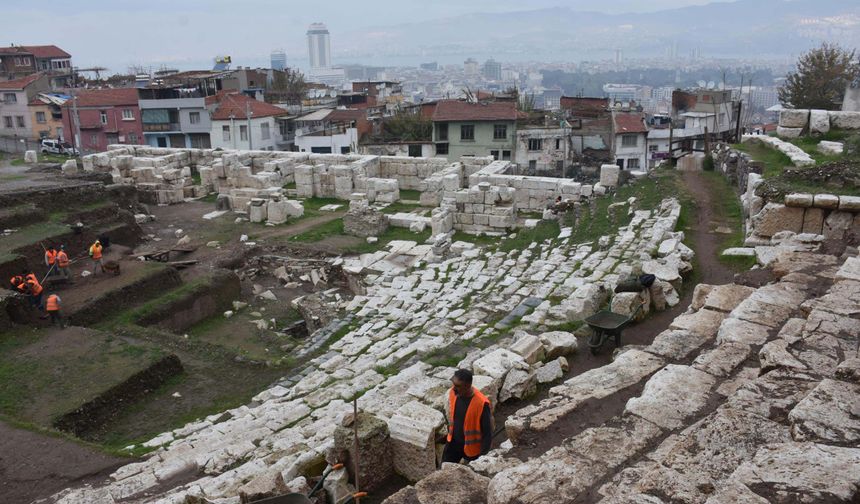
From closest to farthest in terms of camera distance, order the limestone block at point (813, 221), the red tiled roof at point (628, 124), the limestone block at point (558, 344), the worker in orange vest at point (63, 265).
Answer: the limestone block at point (558, 344), the limestone block at point (813, 221), the worker in orange vest at point (63, 265), the red tiled roof at point (628, 124)

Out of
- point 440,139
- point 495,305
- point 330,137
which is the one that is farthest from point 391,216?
point 330,137

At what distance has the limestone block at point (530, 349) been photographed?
9320mm

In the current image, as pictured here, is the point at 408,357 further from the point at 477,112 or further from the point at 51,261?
the point at 477,112

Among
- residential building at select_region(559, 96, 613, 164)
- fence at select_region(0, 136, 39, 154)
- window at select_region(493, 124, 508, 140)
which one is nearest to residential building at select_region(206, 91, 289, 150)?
fence at select_region(0, 136, 39, 154)

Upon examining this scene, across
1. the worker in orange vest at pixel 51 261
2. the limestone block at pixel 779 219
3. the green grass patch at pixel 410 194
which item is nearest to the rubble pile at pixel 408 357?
the limestone block at pixel 779 219

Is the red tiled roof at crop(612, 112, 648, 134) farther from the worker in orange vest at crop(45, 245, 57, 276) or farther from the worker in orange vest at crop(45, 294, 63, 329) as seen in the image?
the worker in orange vest at crop(45, 294, 63, 329)

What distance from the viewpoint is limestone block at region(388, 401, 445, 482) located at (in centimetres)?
705

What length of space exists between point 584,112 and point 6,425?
4577 centimetres

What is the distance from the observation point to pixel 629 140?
1849 inches

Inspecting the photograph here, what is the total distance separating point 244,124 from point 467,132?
1565 centimetres

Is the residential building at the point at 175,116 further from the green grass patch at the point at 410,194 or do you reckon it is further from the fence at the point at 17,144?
the green grass patch at the point at 410,194

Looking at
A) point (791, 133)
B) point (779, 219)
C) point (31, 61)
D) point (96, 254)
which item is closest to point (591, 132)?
point (791, 133)

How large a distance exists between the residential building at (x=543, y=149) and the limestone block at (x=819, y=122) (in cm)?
2334

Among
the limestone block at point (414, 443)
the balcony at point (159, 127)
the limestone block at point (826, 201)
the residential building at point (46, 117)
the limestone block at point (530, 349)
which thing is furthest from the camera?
the residential building at point (46, 117)
